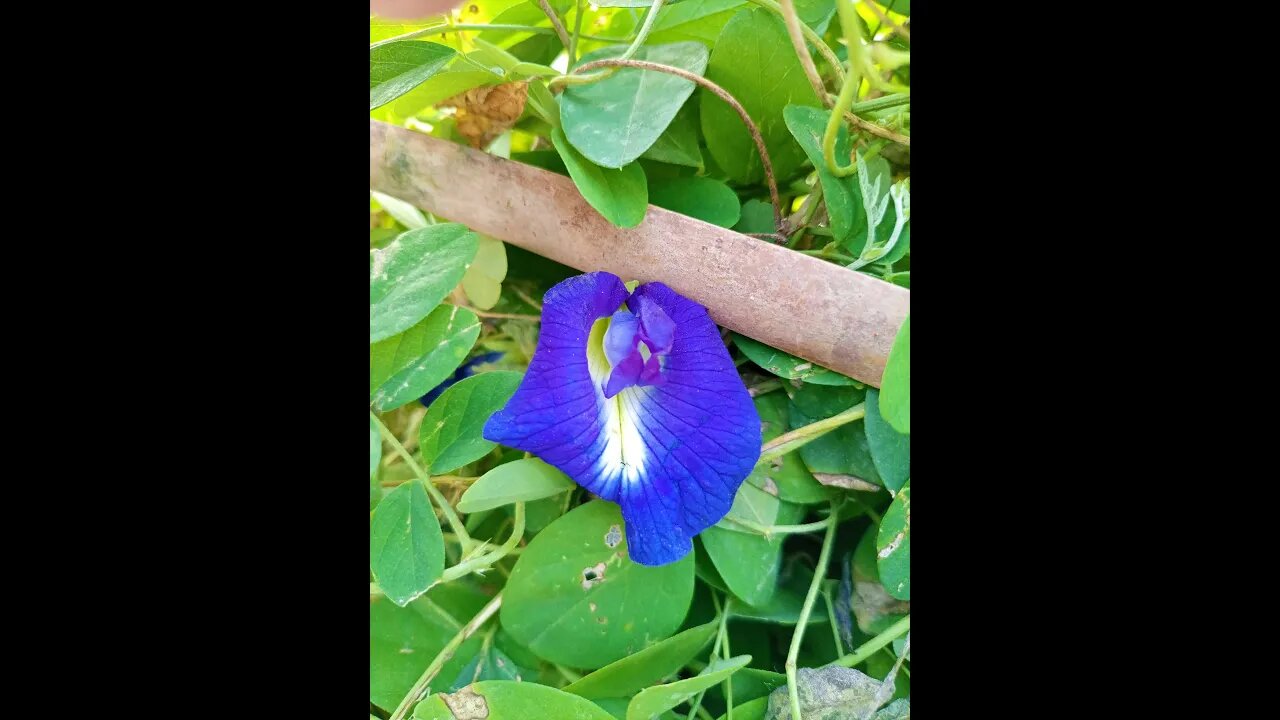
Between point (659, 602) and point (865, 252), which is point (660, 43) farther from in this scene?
point (659, 602)

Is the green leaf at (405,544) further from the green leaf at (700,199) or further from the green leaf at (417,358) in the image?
the green leaf at (700,199)

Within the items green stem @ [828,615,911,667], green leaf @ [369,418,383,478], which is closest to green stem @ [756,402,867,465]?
green stem @ [828,615,911,667]

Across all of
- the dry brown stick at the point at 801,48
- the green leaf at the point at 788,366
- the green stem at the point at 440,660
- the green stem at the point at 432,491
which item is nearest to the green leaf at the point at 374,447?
the green stem at the point at 432,491

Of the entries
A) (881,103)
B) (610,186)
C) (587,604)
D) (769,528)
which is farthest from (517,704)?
(881,103)

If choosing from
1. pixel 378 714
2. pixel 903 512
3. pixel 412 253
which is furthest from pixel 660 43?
pixel 378 714

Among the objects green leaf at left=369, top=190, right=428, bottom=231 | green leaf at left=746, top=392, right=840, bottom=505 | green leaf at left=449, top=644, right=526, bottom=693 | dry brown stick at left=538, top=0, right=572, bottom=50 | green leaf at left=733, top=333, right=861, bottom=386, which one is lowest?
green leaf at left=449, top=644, right=526, bottom=693

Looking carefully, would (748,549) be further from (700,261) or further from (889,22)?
(889,22)

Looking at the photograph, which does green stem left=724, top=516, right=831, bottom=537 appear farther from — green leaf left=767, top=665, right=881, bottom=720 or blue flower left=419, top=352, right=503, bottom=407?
blue flower left=419, top=352, right=503, bottom=407
